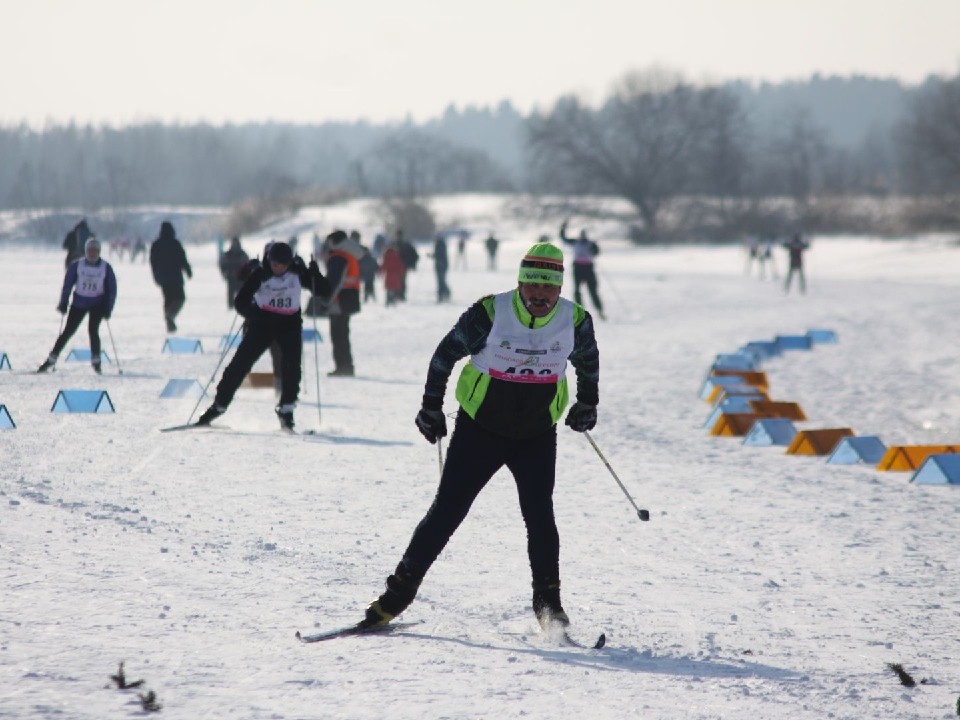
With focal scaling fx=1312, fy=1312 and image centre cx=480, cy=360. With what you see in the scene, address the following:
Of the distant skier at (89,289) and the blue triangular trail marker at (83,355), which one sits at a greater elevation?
the distant skier at (89,289)

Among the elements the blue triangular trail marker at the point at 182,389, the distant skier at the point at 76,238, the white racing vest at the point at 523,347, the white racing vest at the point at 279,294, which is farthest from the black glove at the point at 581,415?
the distant skier at the point at 76,238

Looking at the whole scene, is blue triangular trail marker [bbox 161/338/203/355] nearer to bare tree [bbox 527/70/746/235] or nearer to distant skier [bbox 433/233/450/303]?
distant skier [bbox 433/233/450/303]

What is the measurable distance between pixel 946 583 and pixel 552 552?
2141 mm

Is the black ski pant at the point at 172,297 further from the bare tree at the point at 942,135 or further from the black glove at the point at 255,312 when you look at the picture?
the bare tree at the point at 942,135

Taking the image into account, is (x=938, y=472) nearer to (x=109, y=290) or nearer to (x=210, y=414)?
(x=210, y=414)

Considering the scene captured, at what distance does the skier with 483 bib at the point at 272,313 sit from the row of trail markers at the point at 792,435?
11.5 feet

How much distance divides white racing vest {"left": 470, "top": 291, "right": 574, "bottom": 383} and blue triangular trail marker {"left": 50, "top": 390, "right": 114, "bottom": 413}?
266 inches

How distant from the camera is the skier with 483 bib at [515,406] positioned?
474 cm

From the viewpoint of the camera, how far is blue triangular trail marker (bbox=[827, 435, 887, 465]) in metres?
9.30

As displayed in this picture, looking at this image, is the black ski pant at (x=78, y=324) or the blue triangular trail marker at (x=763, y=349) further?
the blue triangular trail marker at (x=763, y=349)

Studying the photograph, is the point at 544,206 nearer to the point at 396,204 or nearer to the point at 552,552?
the point at 396,204

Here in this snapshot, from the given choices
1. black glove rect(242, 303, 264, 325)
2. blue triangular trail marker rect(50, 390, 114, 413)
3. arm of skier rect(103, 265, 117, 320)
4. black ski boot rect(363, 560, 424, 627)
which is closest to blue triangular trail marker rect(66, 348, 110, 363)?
arm of skier rect(103, 265, 117, 320)

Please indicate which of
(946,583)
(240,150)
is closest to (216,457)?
(946,583)

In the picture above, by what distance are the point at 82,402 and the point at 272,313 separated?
2.22 metres
